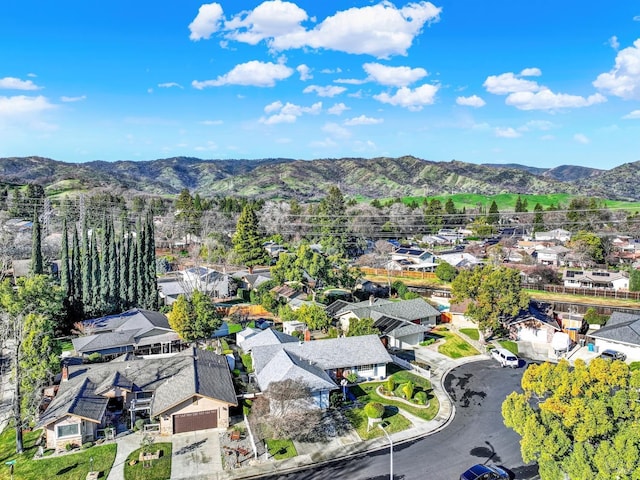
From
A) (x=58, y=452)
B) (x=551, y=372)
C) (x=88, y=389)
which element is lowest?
(x=58, y=452)

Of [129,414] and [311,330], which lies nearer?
[129,414]

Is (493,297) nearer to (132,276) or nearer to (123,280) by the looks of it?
(132,276)

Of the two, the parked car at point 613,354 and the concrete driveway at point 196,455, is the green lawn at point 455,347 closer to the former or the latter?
the parked car at point 613,354

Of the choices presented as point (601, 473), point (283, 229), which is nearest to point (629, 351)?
point (601, 473)

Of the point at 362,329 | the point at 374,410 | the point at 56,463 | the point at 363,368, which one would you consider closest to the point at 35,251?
the point at 56,463

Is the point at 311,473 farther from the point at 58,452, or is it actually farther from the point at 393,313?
the point at 393,313

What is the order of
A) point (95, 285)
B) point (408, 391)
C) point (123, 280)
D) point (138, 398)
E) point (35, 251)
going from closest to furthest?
point (138, 398) → point (408, 391) → point (35, 251) → point (95, 285) → point (123, 280)
